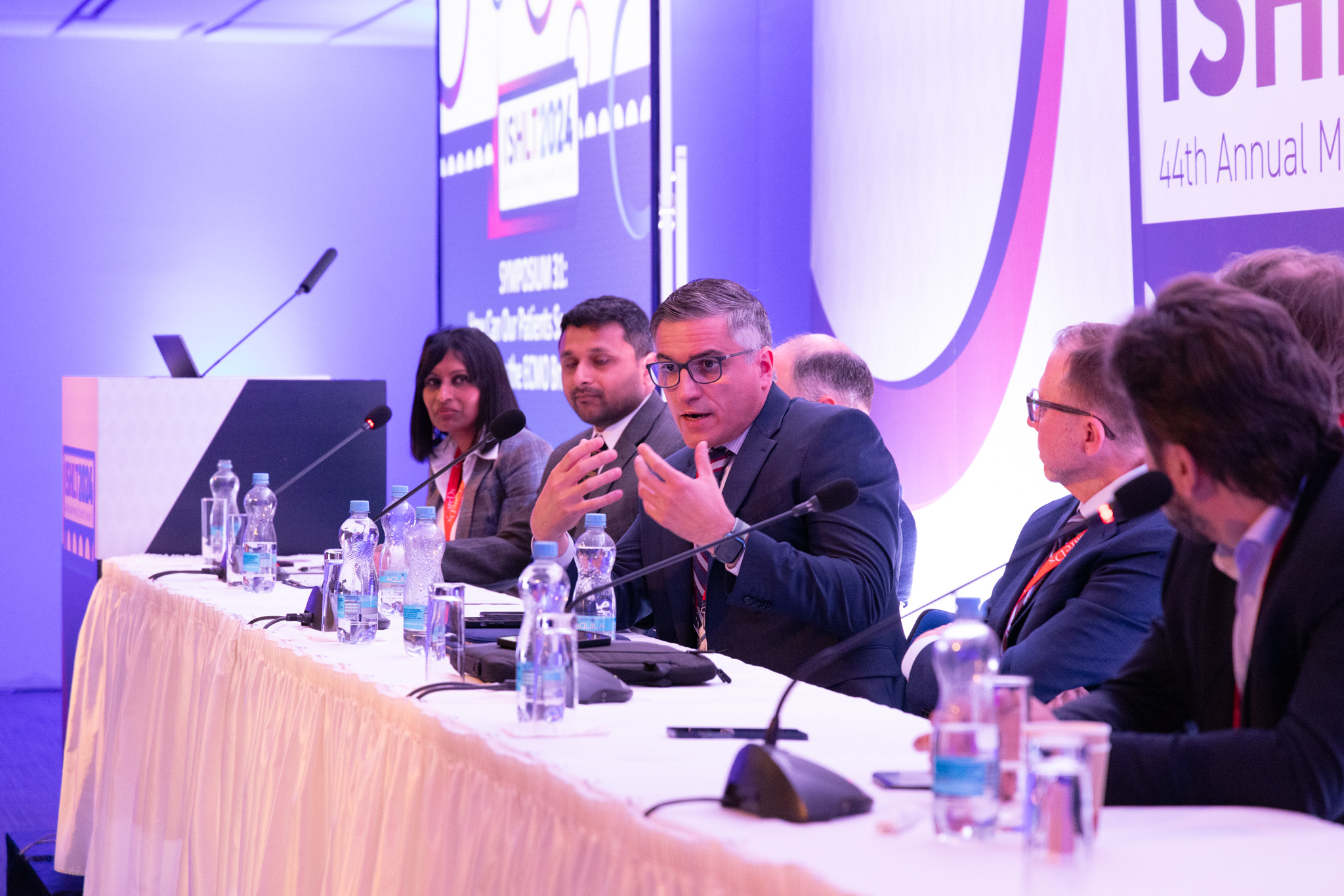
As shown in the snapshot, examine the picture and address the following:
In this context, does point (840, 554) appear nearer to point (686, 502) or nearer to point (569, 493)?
point (686, 502)

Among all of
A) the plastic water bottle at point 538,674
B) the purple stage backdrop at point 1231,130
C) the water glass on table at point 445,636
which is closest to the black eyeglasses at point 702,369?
the water glass on table at point 445,636

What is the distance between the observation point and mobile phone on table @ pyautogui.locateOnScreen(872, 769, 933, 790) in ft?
4.51

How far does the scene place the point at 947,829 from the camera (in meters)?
1.19

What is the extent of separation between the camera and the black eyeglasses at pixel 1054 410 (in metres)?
2.31

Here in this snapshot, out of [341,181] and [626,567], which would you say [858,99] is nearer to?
[626,567]

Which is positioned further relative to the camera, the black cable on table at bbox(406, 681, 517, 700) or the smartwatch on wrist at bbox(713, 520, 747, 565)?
the smartwatch on wrist at bbox(713, 520, 747, 565)

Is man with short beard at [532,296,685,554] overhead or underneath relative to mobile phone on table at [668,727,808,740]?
overhead

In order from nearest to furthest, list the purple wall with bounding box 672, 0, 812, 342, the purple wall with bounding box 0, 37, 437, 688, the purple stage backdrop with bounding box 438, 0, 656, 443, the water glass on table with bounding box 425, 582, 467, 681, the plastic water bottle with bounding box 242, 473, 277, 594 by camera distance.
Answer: the water glass on table with bounding box 425, 582, 467, 681 → the plastic water bottle with bounding box 242, 473, 277, 594 → the purple stage backdrop with bounding box 438, 0, 656, 443 → the purple wall with bounding box 672, 0, 812, 342 → the purple wall with bounding box 0, 37, 437, 688

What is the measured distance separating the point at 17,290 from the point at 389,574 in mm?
4357

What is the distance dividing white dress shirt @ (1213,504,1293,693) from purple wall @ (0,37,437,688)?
228 inches

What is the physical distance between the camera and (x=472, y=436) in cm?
399

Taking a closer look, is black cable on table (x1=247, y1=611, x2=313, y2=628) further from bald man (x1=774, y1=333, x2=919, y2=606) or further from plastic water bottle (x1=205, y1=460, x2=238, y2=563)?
bald man (x1=774, y1=333, x2=919, y2=606)

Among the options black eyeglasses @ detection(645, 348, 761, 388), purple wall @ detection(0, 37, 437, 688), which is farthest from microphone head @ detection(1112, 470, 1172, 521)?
purple wall @ detection(0, 37, 437, 688)

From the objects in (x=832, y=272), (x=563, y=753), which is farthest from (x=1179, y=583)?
(x=832, y=272)
